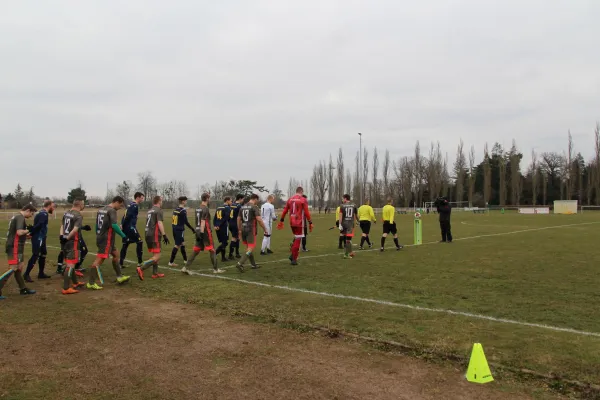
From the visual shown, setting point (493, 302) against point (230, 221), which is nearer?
point (493, 302)

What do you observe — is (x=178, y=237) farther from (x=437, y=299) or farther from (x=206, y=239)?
(x=437, y=299)

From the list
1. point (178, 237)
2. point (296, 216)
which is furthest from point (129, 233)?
point (296, 216)

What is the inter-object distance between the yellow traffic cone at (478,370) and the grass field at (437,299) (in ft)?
0.55

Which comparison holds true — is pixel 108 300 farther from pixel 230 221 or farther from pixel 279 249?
pixel 279 249

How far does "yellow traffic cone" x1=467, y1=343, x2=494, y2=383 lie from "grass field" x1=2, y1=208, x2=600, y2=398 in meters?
0.17

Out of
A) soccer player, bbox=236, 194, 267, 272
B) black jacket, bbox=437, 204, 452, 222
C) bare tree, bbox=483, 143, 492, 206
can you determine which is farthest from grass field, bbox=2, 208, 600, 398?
bare tree, bbox=483, 143, 492, 206

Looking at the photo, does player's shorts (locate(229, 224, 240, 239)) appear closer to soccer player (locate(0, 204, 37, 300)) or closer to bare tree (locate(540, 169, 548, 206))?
soccer player (locate(0, 204, 37, 300))

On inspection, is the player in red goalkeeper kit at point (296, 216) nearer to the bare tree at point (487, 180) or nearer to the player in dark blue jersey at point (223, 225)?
the player in dark blue jersey at point (223, 225)

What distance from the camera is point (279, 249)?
52.0ft

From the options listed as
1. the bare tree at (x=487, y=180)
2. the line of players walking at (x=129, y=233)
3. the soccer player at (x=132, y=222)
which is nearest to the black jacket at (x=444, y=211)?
the line of players walking at (x=129, y=233)

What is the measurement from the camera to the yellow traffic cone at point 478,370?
12.9 ft

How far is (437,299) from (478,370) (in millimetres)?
3376

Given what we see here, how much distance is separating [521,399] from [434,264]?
26.4ft

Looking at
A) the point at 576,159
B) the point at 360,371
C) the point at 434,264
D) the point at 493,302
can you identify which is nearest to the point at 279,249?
the point at 434,264
